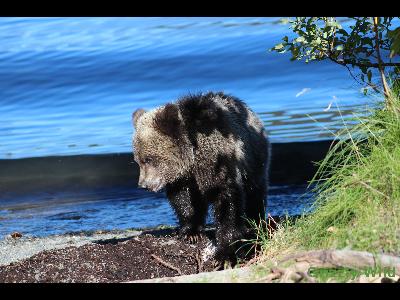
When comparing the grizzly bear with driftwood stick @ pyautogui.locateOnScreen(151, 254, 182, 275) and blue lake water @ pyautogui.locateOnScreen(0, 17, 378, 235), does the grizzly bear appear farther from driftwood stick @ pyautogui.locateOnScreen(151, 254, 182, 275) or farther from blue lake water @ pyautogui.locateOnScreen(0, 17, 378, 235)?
blue lake water @ pyautogui.locateOnScreen(0, 17, 378, 235)

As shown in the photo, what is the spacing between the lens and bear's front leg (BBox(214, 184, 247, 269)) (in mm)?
7770

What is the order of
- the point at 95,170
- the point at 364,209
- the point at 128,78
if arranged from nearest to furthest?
the point at 364,209, the point at 95,170, the point at 128,78

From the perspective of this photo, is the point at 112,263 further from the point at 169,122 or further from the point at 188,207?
the point at 169,122

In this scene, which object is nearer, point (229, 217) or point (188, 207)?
point (229, 217)

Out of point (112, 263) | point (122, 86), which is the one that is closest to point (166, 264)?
point (112, 263)

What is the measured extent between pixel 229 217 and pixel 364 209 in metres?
1.91

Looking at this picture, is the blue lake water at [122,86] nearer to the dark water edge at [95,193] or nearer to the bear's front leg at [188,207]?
the dark water edge at [95,193]

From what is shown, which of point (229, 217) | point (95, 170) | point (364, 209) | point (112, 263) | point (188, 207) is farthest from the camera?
point (95, 170)

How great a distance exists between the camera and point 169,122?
784 centimetres

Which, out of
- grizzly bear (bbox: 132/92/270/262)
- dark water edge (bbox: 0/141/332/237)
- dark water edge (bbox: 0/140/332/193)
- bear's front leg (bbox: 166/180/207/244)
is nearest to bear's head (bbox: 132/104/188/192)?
grizzly bear (bbox: 132/92/270/262)

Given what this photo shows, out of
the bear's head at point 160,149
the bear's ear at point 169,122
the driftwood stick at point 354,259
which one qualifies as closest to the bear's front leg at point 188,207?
the bear's head at point 160,149

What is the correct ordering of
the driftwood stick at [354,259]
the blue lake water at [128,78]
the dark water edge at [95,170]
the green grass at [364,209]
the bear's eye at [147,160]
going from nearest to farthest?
1. the driftwood stick at [354,259]
2. the green grass at [364,209]
3. the bear's eye at [147,160]
4. the dark water edge at [95,170]
5. the blue lake water at [128,78]

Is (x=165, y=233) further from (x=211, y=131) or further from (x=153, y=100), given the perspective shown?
(x=153, y=100)

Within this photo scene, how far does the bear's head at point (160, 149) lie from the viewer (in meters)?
7.86
